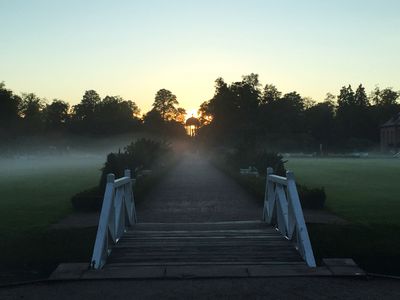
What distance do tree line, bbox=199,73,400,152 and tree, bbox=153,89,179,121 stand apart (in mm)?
24418

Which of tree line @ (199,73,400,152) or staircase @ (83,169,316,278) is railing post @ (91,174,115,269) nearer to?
staircase @ (83,169,316,278)

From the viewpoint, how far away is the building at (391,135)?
104250 millimetres

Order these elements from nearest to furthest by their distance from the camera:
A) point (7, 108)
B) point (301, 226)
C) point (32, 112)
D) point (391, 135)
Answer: point (301, 226) < point (7, 108) < point (391, 135) < point (32, 112)

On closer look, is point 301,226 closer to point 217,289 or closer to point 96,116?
point 217,289

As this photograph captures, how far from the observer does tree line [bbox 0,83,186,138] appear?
11688 centimetres

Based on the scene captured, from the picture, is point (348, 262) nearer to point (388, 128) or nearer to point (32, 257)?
point (32, 257)

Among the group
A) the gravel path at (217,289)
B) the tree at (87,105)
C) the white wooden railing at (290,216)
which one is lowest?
the gravel path at (217,289)

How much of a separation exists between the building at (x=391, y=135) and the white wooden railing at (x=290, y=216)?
95.5 m

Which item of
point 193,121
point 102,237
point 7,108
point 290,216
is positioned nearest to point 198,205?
point 290,216

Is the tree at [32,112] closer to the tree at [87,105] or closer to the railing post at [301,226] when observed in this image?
the tree at [87,105]

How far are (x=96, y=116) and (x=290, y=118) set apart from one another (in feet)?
152

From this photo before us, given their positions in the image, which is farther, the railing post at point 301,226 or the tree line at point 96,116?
the tree line at point 96,116

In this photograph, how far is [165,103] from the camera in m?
139

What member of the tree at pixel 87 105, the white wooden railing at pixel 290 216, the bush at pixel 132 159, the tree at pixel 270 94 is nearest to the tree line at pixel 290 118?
the tree at pixel 270 94
